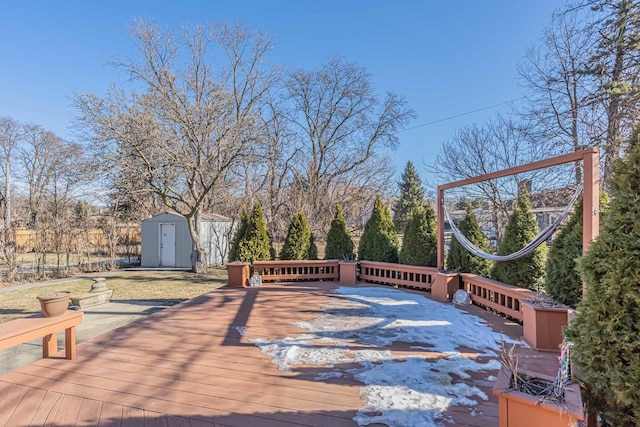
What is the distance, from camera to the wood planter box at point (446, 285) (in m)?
5.33

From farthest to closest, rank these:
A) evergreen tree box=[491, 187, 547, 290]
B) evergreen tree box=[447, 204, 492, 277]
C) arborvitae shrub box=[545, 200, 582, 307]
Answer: evergreen tree box=[447, 204, 492, 277], evergreen tree box=[491, 187, 547, 290], arborvitae shrub box=[545, 200, 582, 307]

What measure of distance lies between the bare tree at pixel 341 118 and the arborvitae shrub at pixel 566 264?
14.3 meters

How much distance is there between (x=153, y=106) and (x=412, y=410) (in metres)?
10.7

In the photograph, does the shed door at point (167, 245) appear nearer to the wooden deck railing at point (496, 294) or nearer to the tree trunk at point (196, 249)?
the tree trunk at point (196, 249)

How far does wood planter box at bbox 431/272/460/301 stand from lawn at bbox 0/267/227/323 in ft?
17.4

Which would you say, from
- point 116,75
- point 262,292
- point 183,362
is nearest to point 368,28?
point 116,75

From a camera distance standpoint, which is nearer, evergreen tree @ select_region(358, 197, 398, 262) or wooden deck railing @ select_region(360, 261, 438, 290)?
wooden deck railing @ select_region(360, 261, 438, 290)

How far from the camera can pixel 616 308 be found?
63.0 inches

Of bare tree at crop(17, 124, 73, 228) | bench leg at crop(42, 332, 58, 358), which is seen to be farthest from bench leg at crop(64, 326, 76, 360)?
bare tree at crop(17, 124, 73, 228)

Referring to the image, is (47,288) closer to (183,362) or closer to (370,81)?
(183,362)

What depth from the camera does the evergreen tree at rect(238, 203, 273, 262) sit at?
7336 millimetres

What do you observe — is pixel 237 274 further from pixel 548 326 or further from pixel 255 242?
pixel 548 326

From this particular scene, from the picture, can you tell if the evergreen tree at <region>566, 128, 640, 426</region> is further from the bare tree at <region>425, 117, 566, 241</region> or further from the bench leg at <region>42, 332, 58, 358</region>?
the bare tree at <region>425, 117, 566, 241</region>

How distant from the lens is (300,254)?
7703 millimetres
